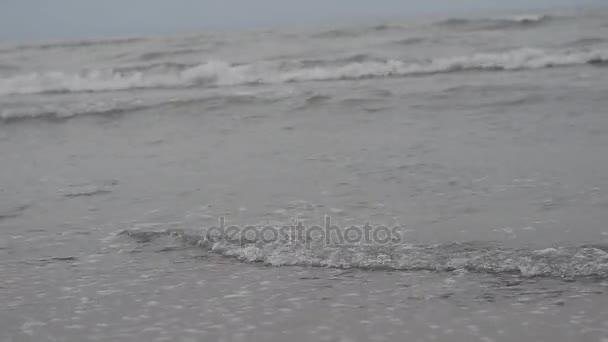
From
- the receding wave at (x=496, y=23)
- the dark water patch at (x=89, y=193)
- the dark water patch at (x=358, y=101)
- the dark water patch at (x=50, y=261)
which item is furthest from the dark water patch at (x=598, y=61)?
the dark water patch at (x=50, y=261)

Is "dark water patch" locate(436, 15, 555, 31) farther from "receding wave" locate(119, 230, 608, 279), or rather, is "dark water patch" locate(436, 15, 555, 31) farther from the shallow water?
"receding wave" locate(119, 230, 608, 279)

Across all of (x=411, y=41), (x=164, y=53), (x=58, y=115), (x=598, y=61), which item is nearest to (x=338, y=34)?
(x=411, y=41)

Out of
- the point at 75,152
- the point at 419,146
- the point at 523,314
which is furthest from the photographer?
the point at 75,152

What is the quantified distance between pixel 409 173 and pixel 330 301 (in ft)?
7.45

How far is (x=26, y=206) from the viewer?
496 centimetres

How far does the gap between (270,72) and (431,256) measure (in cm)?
995

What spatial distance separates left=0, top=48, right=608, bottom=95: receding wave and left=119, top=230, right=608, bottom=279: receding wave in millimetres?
8631

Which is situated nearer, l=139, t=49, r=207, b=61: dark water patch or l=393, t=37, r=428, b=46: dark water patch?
l=393, t=37, r=428, b=46: dark water patch

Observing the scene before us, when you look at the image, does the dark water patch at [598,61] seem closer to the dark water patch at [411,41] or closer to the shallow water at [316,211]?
the shallow water at [316,211]

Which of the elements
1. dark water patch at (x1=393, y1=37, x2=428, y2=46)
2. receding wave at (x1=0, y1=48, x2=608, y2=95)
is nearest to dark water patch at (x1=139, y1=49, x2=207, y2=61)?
receding wave at (x1=0, y1=48, x2=608, y2=95)

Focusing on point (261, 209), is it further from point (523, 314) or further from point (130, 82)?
point (130, 82)

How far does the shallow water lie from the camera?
2967 millimetres

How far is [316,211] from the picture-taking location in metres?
4.41

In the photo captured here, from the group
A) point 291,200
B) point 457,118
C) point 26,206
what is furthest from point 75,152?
point 457,118
